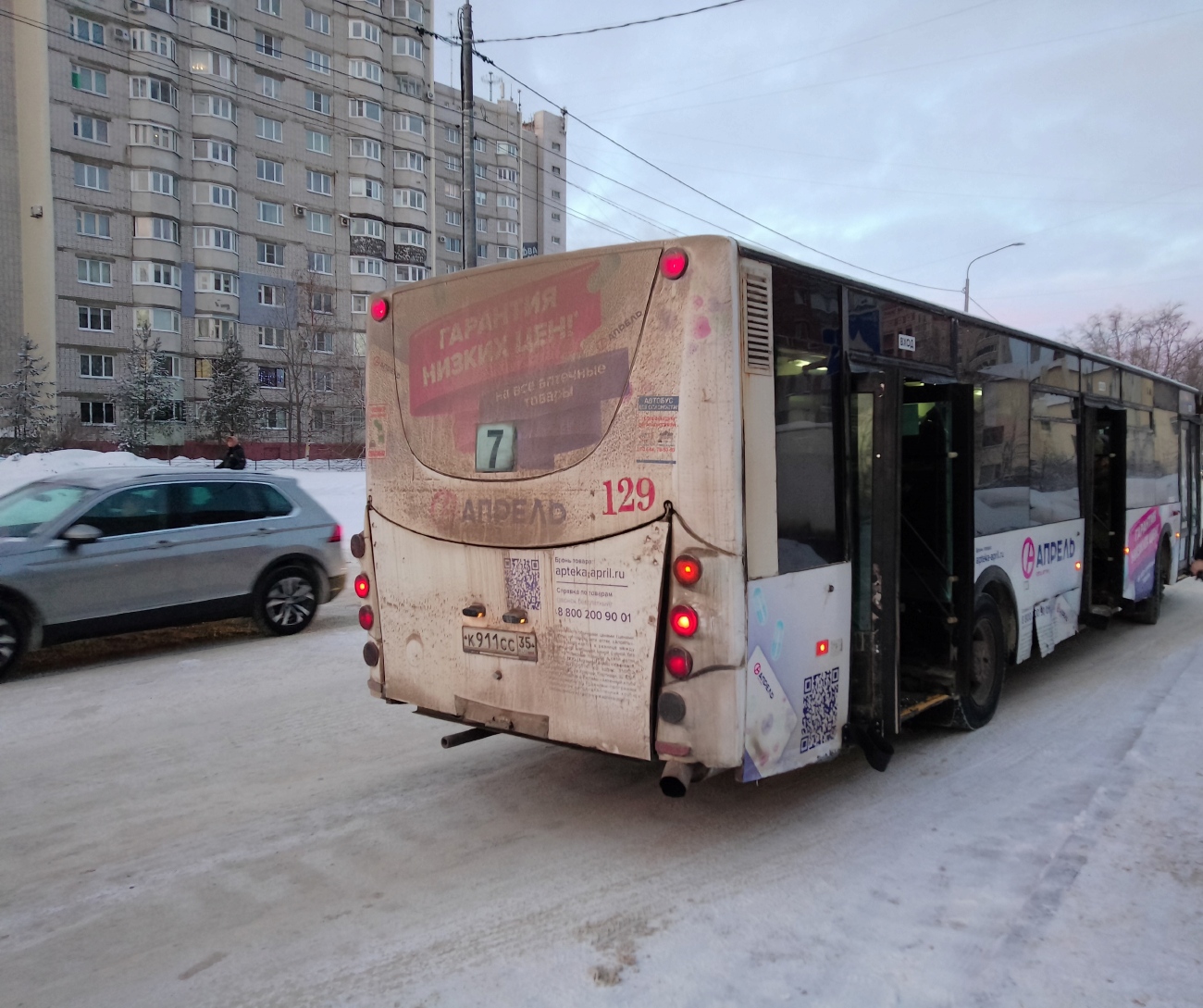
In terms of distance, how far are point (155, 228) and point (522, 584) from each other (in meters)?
56.2

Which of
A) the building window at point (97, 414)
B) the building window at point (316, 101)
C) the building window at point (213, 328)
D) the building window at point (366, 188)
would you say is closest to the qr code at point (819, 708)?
the building window at point (97, 414)

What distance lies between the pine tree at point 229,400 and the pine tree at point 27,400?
24.9 feet

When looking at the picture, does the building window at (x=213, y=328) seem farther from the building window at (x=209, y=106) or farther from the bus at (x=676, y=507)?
the bus at (x=676, y=507)

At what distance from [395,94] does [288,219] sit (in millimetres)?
12486

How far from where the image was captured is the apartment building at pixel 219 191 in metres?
49.8

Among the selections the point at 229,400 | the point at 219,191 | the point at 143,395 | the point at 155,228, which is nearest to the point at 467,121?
the point at 143,395

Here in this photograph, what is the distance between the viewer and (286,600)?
9.87 meters

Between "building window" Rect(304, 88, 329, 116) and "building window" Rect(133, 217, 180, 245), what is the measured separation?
1199 centimetres

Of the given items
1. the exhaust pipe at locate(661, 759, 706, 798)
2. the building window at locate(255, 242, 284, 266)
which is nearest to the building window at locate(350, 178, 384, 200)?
the building window at locate(255, 242, 284, 266)

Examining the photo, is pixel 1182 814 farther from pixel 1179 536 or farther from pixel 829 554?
pixel 1179 536

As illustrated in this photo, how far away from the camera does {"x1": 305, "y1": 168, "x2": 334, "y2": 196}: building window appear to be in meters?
58.4

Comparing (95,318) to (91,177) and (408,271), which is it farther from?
(408,271)

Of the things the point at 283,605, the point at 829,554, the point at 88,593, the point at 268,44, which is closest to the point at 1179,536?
the point at 829,554

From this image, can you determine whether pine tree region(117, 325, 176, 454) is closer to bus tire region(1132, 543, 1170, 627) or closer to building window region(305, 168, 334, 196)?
building window region(305, 168, 334, 196)
